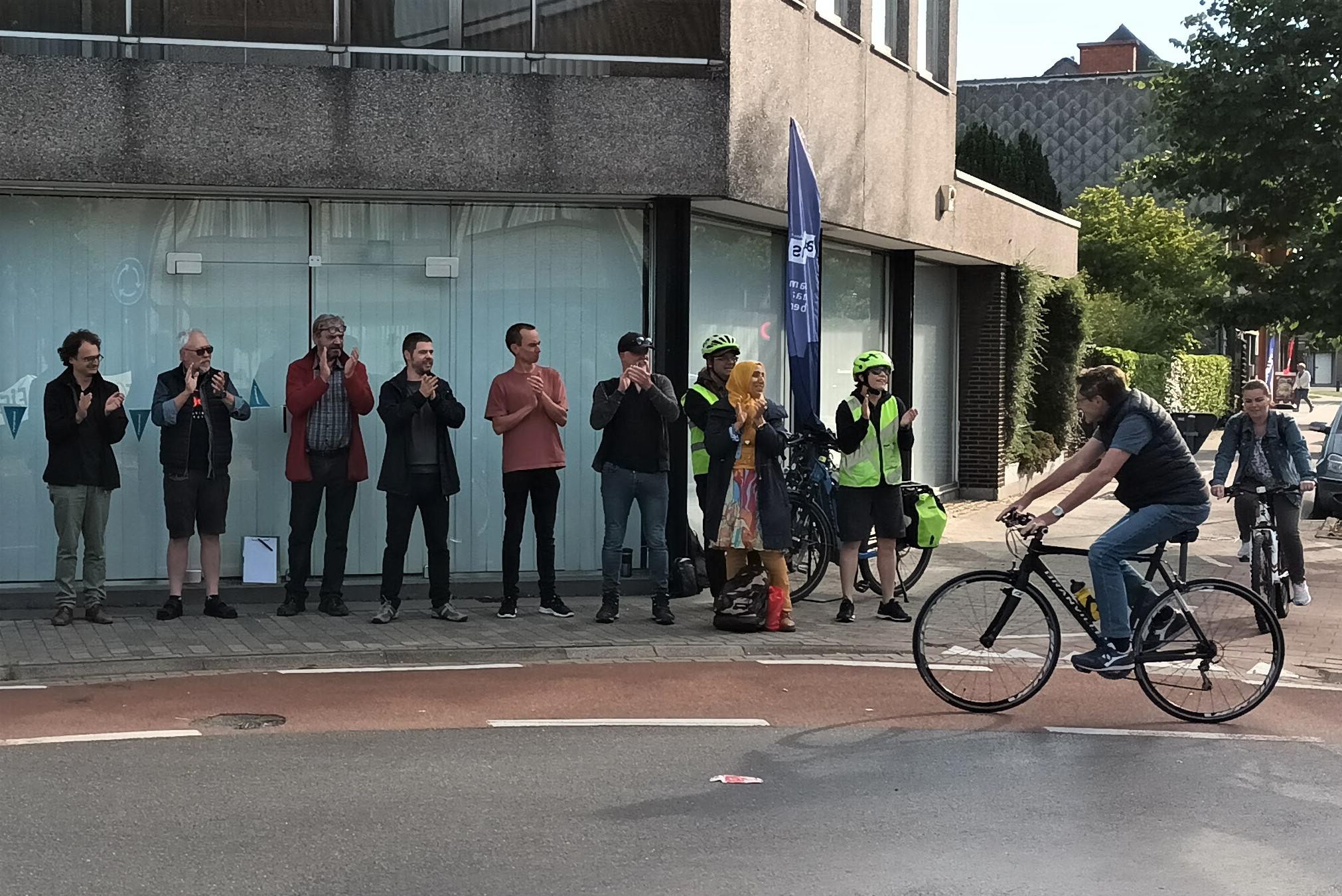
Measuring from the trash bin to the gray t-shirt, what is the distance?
2357 centimetres

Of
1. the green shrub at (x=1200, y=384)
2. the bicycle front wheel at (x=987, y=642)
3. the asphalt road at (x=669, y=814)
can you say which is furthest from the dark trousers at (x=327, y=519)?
the green shrub at (x=1200, y=384)

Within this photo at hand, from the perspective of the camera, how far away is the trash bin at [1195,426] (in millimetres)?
31359

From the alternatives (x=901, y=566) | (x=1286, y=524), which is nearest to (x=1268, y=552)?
(x=1286, y=524)

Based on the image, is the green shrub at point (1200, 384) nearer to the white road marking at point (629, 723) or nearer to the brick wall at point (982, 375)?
the brick wall at point (982, 375)

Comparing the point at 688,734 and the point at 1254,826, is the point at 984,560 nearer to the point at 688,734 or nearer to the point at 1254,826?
the point at 688,734

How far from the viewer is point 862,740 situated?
751cm

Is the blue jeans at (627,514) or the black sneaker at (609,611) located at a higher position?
the blue jeans at (627,514)

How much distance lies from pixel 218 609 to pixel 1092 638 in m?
5.74

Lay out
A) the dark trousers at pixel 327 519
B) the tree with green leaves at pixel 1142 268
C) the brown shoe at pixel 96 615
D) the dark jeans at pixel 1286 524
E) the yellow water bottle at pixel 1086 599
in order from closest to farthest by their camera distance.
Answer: the yellow water bottle at pixel 1086 599, the brown shoe at pixel 96 615, the dark trousers at pixel 327 519, the dark jeans at pixel 1286 524, the tree with green leaves at pixel 1142 268

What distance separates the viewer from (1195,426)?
3266cm

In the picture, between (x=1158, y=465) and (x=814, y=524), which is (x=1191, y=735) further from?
(x=814, y=524)

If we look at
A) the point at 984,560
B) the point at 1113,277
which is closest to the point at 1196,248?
the point at 1113,277

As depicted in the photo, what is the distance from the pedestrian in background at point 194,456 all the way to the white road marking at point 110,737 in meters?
3.53

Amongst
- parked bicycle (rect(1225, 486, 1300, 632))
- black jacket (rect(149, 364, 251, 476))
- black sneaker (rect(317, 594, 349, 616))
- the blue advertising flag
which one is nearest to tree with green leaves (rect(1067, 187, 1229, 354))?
the blue advertising flag
